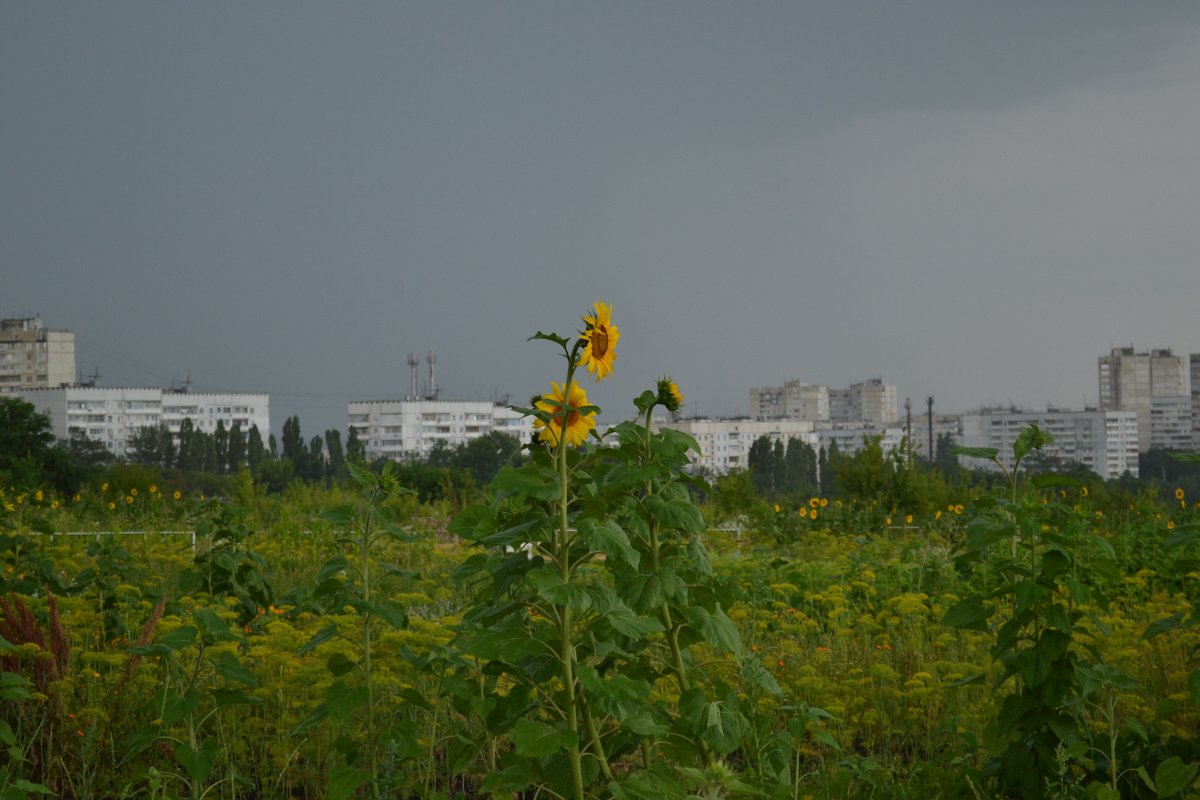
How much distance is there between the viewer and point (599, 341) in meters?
1.92

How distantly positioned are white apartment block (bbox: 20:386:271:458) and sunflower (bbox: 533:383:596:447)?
2485 inches

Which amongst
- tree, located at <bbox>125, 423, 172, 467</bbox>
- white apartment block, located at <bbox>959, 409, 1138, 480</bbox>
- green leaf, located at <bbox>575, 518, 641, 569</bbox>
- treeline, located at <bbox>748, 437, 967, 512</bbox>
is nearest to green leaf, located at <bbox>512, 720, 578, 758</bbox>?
green leaf, located at <bbox>575, 518, 641, 569</bbox>

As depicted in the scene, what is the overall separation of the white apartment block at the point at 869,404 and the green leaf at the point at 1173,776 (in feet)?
299

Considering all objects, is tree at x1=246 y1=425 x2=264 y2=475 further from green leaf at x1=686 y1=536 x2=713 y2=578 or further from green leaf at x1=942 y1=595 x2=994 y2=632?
green leaf at x1=686 y1=536 x2=713 y2=578

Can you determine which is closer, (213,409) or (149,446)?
(149,446)

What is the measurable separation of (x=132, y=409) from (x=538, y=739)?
69.5 meters

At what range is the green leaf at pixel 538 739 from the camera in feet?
5.58

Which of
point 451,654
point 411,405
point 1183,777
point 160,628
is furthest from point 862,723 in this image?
point 411,405

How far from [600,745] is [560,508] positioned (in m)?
0.44

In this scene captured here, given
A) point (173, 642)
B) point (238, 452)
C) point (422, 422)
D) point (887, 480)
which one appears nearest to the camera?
point (173, 642)

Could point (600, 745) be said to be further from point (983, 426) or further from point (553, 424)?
point (983, 426)

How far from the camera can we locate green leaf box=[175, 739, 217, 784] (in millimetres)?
2189

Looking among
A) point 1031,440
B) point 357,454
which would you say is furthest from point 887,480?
point 1031,440

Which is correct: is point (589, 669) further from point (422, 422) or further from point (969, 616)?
point (422, 422)
